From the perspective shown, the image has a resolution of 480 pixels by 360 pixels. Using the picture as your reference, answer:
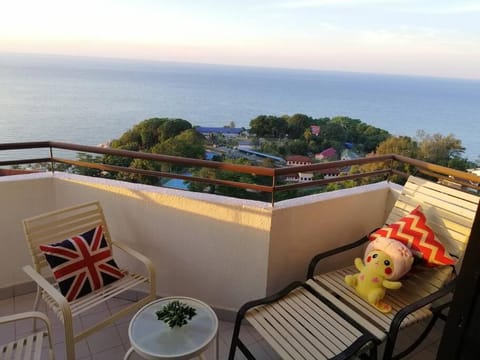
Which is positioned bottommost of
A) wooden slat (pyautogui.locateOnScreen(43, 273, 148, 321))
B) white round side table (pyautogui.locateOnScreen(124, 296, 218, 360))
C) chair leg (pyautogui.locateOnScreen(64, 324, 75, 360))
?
chair leg (pyautogui.locateOnScreen(64, 324, 75, 360))

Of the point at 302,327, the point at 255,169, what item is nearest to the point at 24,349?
the point at 302,327

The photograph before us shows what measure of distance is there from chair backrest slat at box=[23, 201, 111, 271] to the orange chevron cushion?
1.99m

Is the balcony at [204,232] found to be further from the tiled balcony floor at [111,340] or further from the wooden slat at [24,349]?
the wooden slat at [24,349]

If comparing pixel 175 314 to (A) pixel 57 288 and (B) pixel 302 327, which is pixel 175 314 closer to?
(B) pixel 302 327

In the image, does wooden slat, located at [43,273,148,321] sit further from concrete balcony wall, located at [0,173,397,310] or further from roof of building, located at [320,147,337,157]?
roof of building, located at [320,147,337,157]

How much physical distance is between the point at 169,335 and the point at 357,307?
3.80 feet

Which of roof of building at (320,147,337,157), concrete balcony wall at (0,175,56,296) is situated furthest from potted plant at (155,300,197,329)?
roof of building at (320,147,337,157)

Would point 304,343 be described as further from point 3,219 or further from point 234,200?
point 3,219

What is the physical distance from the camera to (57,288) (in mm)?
2248

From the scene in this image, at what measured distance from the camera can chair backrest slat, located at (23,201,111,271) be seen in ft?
7.21

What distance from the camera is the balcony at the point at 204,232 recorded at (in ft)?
7.69

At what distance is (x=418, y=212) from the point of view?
2.36 meters

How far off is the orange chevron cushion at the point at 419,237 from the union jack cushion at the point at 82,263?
186 centimetres

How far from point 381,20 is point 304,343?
1687 cm
